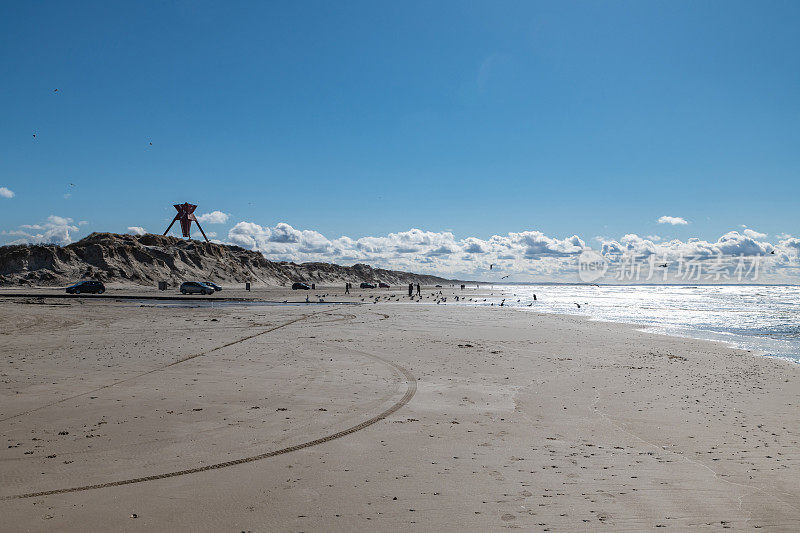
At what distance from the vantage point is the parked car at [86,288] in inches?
2085

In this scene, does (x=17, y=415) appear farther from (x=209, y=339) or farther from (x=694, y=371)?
(x=694, y=371)

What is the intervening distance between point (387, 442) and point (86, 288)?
192ft

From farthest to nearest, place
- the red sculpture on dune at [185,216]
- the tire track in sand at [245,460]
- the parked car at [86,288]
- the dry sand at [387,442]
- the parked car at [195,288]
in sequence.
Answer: the red sculpture on dune at [185,216]
the parked car at [195,288]
the parked car at [86,288]
the tire track in sand at [245,460]
the dry sand at [387,442]

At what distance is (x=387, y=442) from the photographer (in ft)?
24.0

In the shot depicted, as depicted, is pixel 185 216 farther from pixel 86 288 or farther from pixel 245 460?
pixel 245 460

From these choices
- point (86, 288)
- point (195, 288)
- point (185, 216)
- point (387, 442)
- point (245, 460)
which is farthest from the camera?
point (185, 216)

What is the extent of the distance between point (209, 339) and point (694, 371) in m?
16.5

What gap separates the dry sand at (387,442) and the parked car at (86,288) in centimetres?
4474

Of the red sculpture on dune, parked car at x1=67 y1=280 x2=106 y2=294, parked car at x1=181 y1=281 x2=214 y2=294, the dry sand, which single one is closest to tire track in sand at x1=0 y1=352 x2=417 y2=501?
the dry sand

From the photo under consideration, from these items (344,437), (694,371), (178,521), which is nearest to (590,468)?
(344,437)

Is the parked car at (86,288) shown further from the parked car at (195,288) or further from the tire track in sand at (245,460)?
the tire track in sand at (245,460)

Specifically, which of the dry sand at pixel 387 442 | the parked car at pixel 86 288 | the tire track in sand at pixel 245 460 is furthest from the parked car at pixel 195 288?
the tire track in sand at pixel 245 460

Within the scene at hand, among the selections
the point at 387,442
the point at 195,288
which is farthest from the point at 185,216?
the point at 387,442

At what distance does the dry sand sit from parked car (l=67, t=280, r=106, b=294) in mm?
44737
